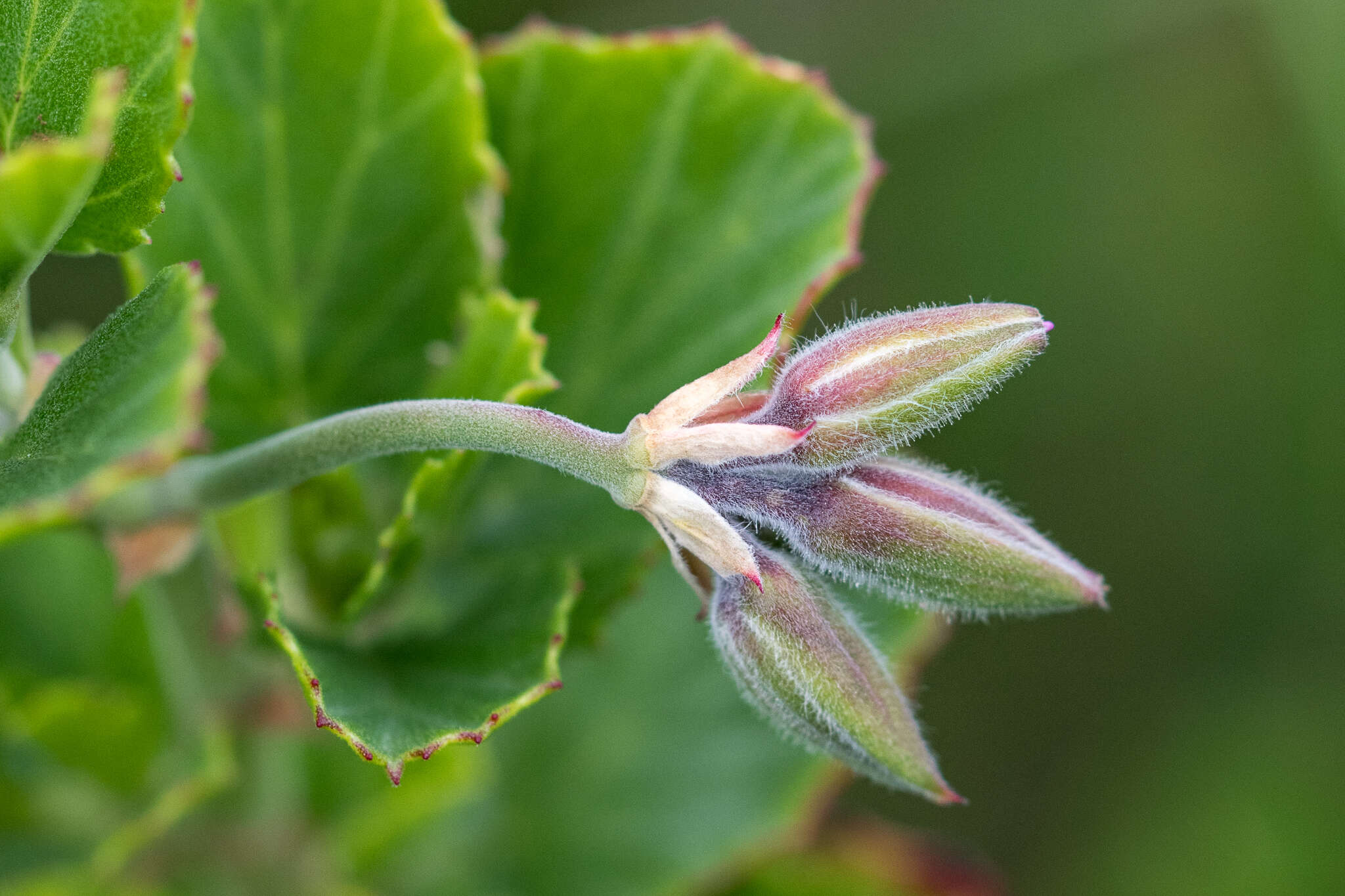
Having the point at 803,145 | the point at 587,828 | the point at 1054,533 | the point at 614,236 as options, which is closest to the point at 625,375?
the point at 614,236

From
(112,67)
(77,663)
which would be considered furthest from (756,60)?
(77,663)

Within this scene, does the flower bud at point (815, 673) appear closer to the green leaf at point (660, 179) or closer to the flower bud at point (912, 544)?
the flower bud at point (912, 544)

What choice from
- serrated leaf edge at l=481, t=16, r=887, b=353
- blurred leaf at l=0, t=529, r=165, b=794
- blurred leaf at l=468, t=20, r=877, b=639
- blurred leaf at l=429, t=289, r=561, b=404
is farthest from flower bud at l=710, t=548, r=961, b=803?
blurred leaf at l=0, t=529, r=165, b=794

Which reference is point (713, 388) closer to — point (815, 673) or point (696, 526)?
point (696, 526)

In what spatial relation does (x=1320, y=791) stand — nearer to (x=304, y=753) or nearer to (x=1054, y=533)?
(x=1054, y=533)

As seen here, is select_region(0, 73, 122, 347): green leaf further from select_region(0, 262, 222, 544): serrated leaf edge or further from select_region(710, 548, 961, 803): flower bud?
select_region(710, 548, 961, 803): flower bud
